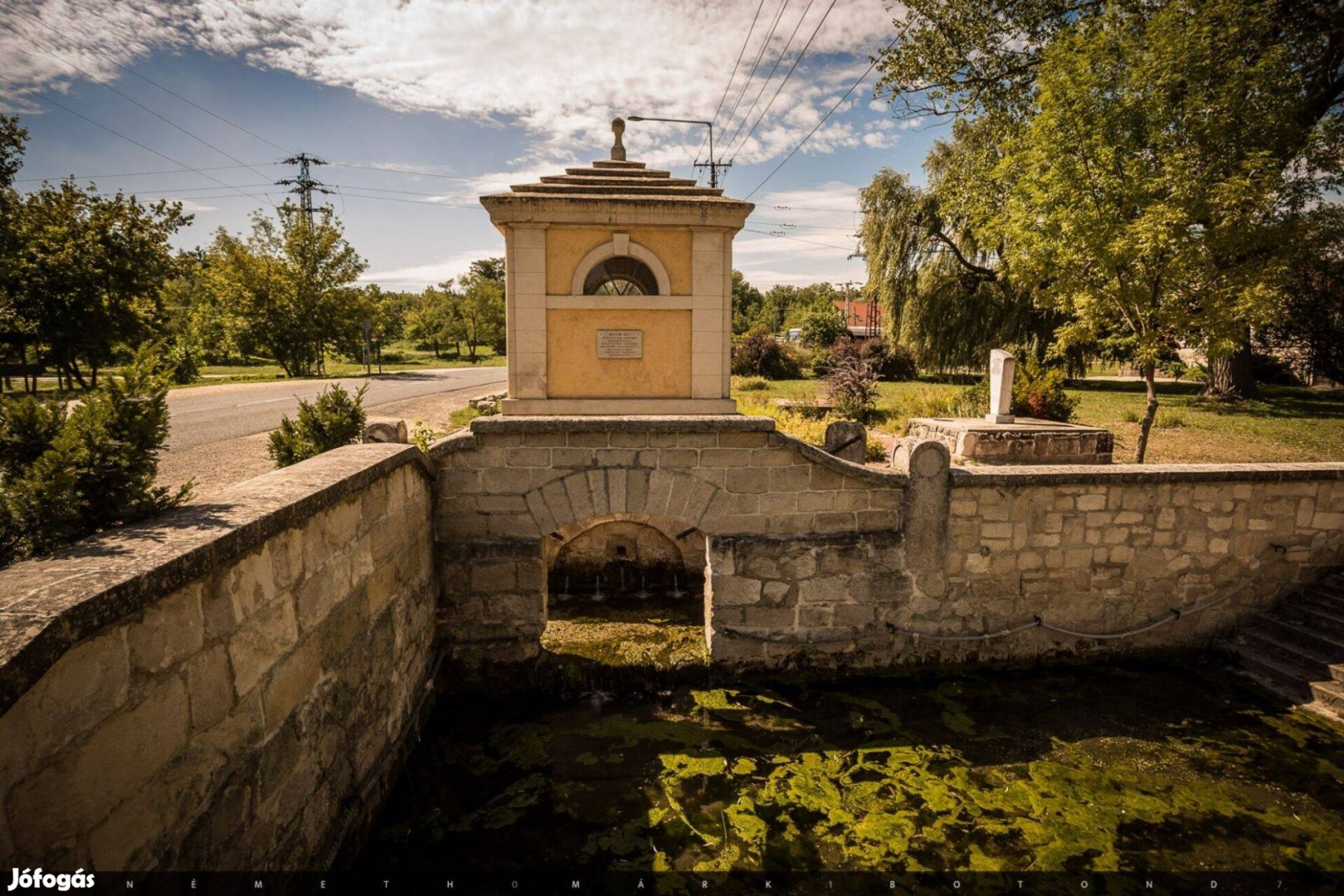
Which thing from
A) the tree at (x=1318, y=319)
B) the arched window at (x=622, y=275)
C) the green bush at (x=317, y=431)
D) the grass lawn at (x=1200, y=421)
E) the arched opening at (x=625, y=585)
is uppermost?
the tree at (x=1318, y=319)

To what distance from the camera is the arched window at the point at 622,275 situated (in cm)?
722

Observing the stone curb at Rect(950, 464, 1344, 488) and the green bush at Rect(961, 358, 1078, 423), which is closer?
the stone curb at Rect(950, 464, 1344, 488)

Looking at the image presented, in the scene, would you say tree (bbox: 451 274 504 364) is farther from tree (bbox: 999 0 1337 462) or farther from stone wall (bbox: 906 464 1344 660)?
stone wall (bbox: 906 464 1344 660)

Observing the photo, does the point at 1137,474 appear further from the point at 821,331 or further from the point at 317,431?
the point at 821,331

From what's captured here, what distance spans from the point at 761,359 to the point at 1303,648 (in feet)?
75.6

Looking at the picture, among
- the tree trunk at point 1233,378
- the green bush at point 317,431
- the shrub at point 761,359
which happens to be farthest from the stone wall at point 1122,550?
the shrub at point 761,359

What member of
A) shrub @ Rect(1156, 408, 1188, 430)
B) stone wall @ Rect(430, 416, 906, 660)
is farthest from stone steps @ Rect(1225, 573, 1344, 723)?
shrub @ Rect(1156, 408, 1188, 430)

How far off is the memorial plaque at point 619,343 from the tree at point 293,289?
2804 centimetres

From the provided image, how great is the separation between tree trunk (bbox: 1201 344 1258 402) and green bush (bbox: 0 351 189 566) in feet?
75.6

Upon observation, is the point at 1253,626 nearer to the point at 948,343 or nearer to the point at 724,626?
the point at 724,626

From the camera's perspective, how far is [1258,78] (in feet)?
29.4

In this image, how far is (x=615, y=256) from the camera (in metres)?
7.10

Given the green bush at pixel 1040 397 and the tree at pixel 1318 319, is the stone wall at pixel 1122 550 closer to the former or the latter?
the green bush at pixel 1040 397

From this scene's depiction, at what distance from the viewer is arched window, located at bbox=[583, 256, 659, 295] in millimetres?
7219
